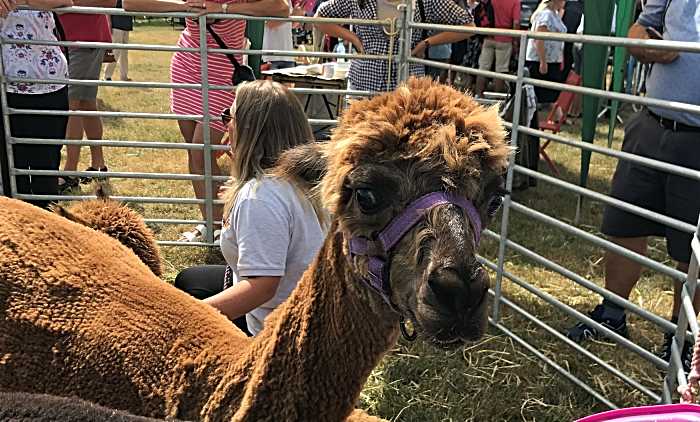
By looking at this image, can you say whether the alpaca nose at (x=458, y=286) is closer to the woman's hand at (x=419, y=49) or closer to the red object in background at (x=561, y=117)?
the woman's hand at (x=419, y=49)

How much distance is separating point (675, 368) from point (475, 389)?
1097mm

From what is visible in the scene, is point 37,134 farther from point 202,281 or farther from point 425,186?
point 425,186

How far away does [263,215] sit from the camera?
89.1 inches

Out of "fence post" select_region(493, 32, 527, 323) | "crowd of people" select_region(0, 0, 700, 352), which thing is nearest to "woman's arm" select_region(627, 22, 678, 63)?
"crowd of people" select_region(0, 0, 700, 352)

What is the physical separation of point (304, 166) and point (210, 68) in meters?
3.14

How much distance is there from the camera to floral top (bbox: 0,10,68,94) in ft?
13.9

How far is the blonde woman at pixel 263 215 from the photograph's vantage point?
2.24 m

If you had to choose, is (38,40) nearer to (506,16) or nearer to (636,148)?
(636,148)

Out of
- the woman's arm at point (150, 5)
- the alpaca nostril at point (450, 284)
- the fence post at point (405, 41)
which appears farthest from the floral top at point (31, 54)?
the alpaca nostril at point (450, 284)

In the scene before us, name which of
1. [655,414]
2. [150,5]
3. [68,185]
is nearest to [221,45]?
[150,5]

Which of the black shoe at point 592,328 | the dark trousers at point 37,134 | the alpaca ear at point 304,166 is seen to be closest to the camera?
the alpaca ear at point 304,166

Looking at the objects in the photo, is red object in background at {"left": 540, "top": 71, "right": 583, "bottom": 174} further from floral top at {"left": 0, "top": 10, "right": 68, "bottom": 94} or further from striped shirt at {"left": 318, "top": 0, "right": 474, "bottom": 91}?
floral top at {"left": 0, "top": 10, "right": 68, "bottom": 94}

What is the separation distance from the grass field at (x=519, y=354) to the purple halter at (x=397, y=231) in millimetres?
1721

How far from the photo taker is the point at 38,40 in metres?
4.29
